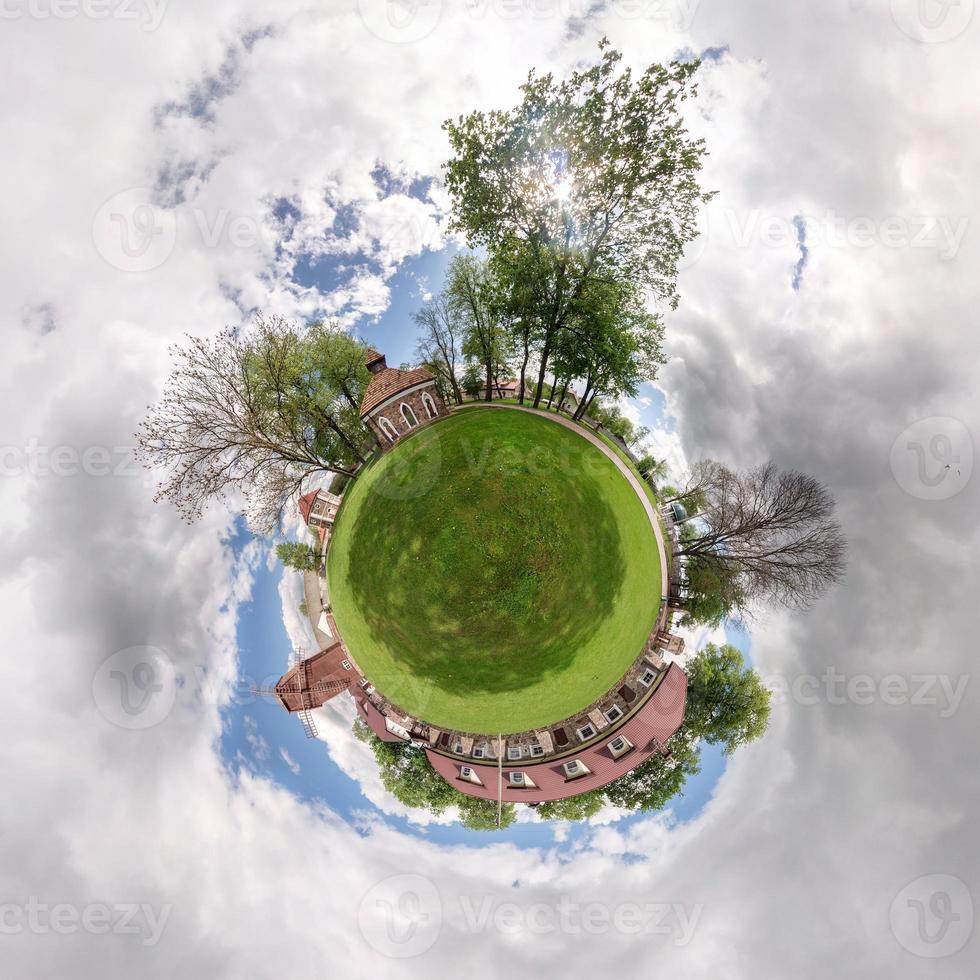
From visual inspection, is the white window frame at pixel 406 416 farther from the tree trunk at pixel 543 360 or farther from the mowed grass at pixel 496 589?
the tree trunk at pixel 543 360

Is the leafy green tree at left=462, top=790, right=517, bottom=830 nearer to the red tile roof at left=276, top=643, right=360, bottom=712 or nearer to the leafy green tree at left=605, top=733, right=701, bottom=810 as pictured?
the leafy green tree at left=605, top=733, right=701, bottom=810

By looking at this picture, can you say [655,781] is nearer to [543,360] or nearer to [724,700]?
[724,700]

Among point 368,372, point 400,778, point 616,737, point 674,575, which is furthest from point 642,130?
point 400,778

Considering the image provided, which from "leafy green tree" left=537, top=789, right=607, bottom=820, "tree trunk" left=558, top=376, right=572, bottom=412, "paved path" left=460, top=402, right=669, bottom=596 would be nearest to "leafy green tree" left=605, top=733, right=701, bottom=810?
"leafy green tree" left=537, top=789, right=607, bottom=820

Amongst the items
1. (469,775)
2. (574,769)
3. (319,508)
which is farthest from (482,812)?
(319,508)

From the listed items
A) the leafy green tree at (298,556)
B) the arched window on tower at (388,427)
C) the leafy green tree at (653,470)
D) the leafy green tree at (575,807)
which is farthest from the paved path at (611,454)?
the leafy green tree at (575,807)

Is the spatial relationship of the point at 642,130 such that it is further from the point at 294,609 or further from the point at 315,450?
the point at 294,609
